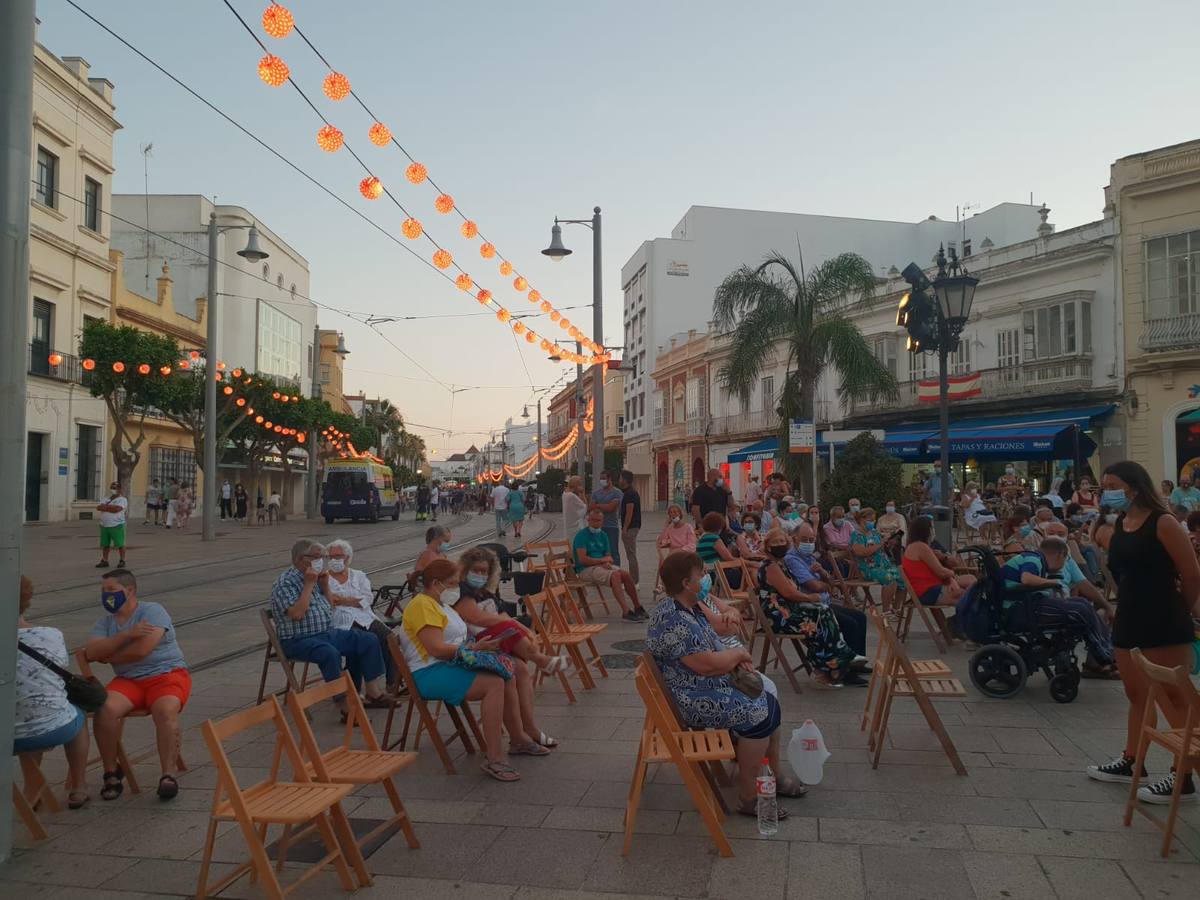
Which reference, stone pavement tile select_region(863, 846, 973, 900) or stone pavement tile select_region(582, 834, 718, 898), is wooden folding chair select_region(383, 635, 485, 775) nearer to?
stone pavement tile select_region(582, 834, 718, 898)

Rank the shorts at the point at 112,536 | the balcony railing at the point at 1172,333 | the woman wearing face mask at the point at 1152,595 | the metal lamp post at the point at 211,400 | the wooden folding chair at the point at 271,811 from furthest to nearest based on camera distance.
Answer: the metal lamp post at the point at 211,400 < the balcony railing at the point at 1172,333 < the shorts at the point at 112,536 < the woman wearing face mask at the point at 1152,595 < the wooden folding chair at the point at 271,811

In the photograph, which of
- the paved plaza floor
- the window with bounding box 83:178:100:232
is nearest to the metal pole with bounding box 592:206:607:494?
the paved plaza floor

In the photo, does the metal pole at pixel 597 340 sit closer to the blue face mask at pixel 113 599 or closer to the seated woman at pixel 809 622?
the seated woman at pixel 809 622

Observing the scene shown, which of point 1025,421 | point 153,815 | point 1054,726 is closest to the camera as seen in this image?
point 153,815

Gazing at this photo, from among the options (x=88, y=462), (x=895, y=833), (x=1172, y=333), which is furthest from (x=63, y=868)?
(x=88, y=462)

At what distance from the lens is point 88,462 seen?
35.6 meters

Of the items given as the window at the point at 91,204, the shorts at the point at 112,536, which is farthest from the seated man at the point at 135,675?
the window at the point at 91,204

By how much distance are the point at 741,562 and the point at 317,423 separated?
3220cm

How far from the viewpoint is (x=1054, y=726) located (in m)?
6.65

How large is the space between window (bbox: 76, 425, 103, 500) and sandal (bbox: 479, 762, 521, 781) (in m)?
34.4

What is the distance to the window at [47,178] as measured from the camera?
32188 mm

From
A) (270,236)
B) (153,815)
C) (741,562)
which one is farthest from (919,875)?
(270,236)

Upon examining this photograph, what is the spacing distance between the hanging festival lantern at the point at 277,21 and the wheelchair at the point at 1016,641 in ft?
23.9

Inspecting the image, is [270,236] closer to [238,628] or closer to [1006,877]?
[238,628]
